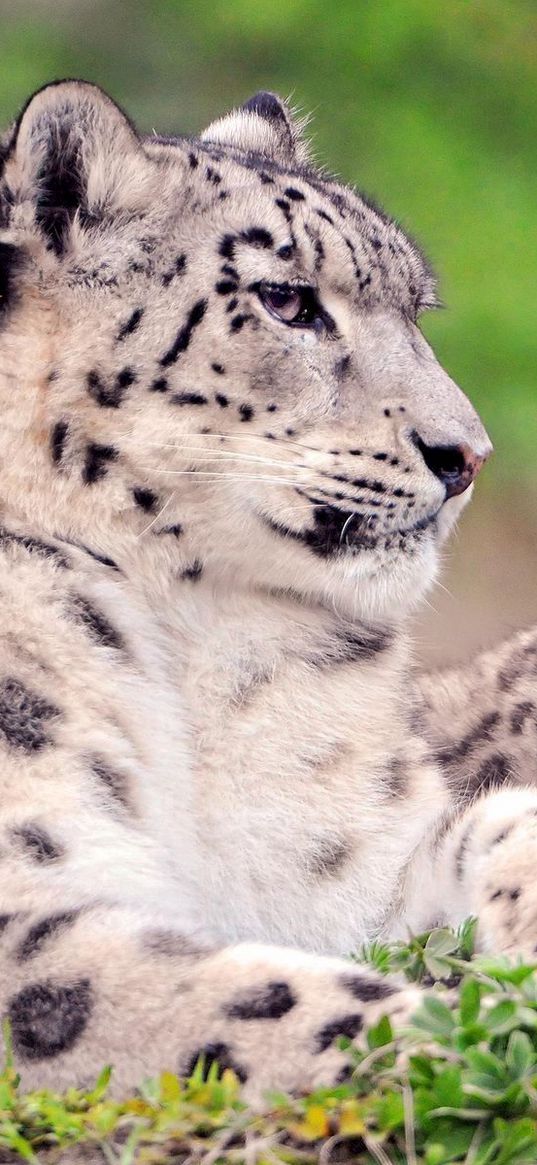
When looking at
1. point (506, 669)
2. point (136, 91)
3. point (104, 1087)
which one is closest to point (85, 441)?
point (104, 1087)

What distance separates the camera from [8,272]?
375 centimetres

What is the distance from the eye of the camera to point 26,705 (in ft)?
11.2

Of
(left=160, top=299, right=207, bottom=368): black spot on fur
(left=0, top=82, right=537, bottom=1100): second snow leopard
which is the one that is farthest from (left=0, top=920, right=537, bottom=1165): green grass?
(left=160, top=299, right=207, bottom=368): black spot on fur

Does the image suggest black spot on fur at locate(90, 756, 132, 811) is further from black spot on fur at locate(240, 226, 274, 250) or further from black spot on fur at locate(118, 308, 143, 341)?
black spot on fur at locate(240, 226, 274, 250)

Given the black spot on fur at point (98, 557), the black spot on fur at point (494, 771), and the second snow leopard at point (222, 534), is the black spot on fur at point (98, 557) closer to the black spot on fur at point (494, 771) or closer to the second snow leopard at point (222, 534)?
the second snow leopard at point (222, 534)

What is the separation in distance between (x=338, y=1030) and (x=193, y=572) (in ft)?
3.78

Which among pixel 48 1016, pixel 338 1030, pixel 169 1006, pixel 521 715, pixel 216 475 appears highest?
pixel 216 475

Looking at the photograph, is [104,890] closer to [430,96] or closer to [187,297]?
[187,297]

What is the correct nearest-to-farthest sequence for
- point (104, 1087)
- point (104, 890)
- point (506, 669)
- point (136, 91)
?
point (104, 1087) < point (104, 890) < point (506, 669) < point (136, 91)

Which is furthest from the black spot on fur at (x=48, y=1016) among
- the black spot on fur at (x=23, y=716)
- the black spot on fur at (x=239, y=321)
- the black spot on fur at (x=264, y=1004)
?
the black spot on fur at (x=239, y=321)

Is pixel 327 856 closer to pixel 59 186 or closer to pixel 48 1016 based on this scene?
pixel 48 1016

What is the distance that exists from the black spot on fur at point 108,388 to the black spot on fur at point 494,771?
158cm

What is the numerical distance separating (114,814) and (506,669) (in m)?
2.21

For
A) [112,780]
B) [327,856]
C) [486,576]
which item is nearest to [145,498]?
[112,780]
